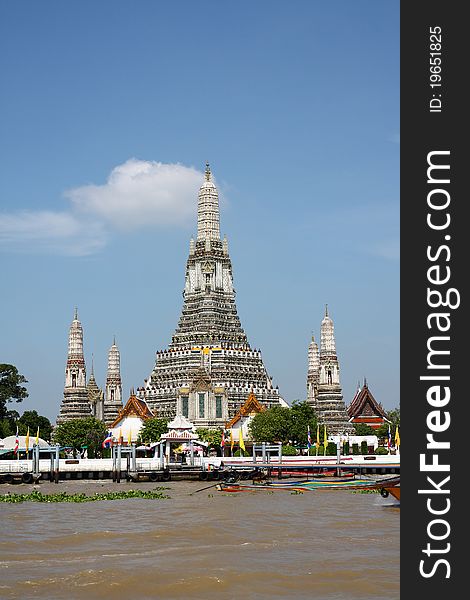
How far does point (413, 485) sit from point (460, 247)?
3.67m

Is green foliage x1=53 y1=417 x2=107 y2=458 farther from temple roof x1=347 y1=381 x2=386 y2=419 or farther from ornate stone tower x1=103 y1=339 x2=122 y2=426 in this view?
temple roof x1=347 y1=381 x2=386 y2=419

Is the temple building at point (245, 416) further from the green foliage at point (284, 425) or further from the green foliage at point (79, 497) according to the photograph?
the green foliage at point (79, 497)

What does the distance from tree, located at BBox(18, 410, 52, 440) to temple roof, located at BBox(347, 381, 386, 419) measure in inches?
1594

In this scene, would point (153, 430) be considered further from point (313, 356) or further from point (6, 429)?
point (313, 356)

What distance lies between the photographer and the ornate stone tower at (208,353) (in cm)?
9988

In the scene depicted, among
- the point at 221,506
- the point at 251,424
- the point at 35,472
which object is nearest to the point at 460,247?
the point at 221,506

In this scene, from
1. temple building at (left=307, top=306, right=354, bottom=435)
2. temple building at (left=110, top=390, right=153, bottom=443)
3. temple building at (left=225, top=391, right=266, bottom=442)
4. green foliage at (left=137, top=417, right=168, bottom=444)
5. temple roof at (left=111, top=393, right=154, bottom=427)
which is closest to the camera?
green foliage at (left=137, top=417, right=168, bottom=444)

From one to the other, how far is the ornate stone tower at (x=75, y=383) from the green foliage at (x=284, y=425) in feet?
89.8

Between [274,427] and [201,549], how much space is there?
184 ft

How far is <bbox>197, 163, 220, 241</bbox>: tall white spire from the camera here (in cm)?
11025

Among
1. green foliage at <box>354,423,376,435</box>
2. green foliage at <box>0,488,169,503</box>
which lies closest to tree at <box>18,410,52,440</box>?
green foliage at <box>354,423,376,435</box>

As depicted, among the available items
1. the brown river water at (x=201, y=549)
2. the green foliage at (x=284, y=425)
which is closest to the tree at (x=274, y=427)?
the green foliage at (x=284, y=425)

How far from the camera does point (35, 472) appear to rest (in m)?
58.9

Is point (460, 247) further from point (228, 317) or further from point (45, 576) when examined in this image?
point (228, 317)
